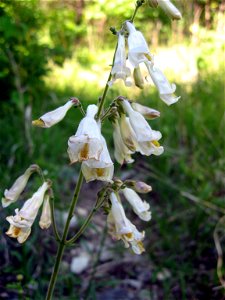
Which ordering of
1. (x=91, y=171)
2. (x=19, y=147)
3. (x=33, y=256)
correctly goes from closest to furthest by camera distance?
(x=91, y=171) → (x=33, y=256) → (x=19, y=147)

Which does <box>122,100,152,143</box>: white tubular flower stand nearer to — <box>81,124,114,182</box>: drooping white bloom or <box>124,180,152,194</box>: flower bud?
<box>81,124,114,182</box>: drooping white bloom

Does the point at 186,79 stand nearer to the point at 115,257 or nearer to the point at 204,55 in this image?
the point at 204,55

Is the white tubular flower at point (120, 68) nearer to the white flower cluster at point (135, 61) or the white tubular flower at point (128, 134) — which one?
the white flower cluster at point (135, 61)

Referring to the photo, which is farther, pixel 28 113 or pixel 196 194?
pixel 28 113

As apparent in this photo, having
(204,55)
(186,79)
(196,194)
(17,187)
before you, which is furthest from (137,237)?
(204,55)

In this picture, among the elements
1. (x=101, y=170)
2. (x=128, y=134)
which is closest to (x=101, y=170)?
(x=101, y=170)

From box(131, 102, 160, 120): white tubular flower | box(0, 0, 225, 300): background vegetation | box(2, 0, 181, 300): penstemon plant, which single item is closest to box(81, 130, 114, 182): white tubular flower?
box(2, 0, 181, 300): penstemon plant

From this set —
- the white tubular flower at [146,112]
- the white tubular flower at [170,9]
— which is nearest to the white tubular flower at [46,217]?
the white tubular flower at [146,112]

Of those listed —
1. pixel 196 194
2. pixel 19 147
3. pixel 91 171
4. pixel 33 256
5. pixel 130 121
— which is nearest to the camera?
pixel 91 171
